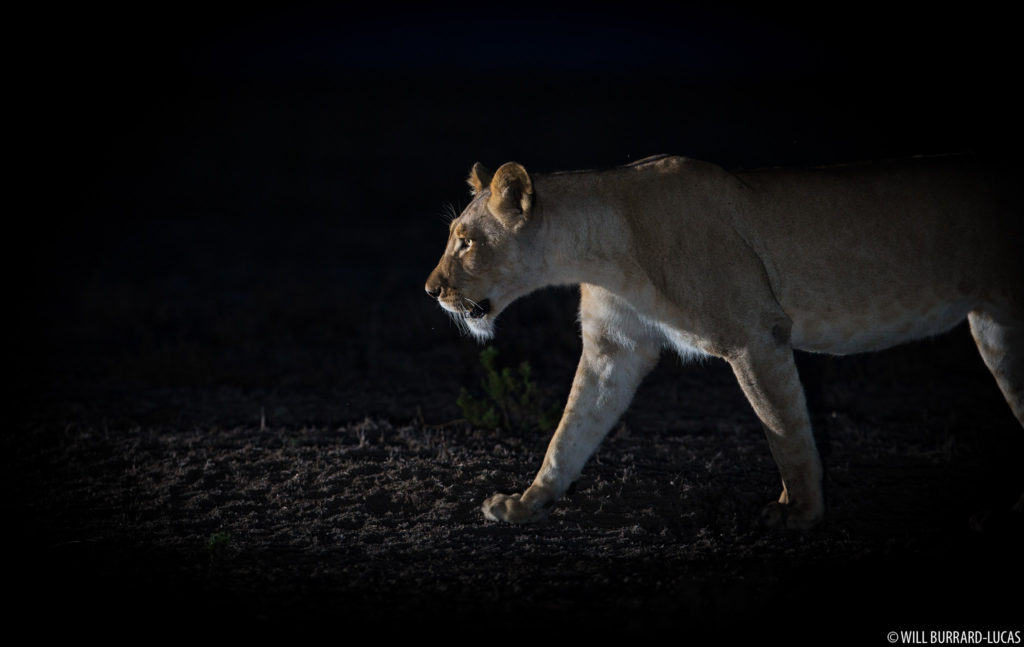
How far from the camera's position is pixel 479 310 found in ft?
15.8

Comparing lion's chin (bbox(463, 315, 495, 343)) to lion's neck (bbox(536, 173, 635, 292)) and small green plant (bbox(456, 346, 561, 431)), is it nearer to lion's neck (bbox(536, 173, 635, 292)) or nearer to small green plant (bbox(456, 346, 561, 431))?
lion's neck (bbox(536, 173, 635, 292))

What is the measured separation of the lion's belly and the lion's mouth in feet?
4.38

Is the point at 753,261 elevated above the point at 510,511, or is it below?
above

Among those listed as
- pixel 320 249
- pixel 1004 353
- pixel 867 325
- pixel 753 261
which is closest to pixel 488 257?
pixel 753 261

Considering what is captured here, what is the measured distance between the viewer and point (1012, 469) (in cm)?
594

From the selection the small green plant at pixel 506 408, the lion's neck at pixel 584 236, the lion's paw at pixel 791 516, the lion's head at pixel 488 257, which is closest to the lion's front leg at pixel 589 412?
the lion's neck at pixel 584 236

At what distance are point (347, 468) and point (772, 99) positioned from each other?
92.6 ft

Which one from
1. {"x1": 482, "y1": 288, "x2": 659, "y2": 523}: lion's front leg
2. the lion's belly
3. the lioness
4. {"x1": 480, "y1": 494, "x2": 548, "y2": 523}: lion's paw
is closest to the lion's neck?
the lioness

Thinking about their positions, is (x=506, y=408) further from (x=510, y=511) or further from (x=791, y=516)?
(x=791, y=516)

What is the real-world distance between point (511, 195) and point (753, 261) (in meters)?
1.06

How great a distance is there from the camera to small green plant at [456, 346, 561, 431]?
675 centimetres

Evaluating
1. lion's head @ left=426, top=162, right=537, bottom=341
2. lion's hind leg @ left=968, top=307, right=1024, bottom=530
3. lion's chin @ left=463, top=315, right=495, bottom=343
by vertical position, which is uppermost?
lion's head @ left=426, top=162, right=537, bottom=341

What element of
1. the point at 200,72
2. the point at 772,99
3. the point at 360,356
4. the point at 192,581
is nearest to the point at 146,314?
the point at 360,356

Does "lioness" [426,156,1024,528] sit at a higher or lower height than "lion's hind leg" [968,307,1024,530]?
higher
